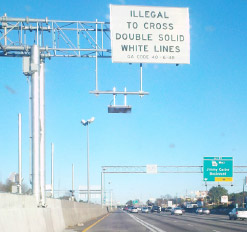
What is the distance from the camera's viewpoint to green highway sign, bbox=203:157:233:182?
5431 centimetres

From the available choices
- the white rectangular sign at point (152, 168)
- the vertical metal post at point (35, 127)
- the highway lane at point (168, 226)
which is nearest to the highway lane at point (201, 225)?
the highway lane at point (168, 226)

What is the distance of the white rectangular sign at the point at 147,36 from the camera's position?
19.9 meters

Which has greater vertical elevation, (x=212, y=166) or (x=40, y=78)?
(x=40, y=78)

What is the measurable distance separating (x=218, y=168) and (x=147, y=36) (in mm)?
37449

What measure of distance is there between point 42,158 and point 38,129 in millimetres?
1297

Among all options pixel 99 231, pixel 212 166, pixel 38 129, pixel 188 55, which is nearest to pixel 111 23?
pixel 188 55

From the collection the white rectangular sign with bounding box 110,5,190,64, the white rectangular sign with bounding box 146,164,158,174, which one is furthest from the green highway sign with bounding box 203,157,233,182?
the white rectangular sign with bounding box 110,5,190,64

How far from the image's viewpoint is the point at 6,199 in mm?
12906

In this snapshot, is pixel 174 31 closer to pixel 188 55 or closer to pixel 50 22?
pixel 188 55

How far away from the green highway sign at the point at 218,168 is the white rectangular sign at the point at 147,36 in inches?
1413

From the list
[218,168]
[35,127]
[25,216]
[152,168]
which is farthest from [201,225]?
[152,168]

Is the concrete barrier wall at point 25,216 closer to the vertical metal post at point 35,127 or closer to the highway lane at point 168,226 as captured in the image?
the vertical metal post at point 35,127

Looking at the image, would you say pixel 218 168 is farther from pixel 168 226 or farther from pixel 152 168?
pixel 168 226

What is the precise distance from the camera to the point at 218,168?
54656 mm
